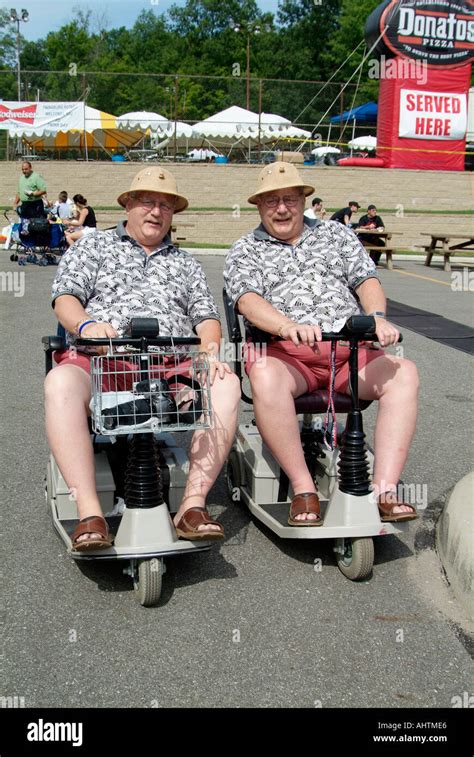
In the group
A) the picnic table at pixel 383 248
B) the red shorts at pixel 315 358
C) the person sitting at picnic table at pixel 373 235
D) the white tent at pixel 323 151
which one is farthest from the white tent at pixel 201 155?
the red shorts at pixel 315 358

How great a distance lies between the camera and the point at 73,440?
3424 millimetres

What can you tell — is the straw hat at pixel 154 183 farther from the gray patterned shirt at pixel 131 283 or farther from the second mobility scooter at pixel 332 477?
the second mobility scooter at pixel 332 477

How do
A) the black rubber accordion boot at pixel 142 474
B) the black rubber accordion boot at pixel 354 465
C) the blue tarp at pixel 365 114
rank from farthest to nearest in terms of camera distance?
the blue tarp at pixel 365 114 < the black rubber accordion boot at pixel 354 465 < the black rubber accordion boot at pixel 142 474

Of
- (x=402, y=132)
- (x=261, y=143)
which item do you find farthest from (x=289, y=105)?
(x=402, y=132)

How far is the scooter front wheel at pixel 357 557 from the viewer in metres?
3.50

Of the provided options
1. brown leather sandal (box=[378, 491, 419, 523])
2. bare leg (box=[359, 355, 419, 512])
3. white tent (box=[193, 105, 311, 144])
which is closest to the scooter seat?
bare leg (box=[359, 355, 419, 512])

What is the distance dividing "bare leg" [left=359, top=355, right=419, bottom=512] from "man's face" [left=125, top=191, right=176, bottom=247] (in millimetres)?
1246

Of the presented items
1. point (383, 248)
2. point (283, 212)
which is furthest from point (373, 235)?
point (283, 212)

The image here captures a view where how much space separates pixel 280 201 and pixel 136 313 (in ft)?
3.11

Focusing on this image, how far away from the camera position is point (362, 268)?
4.38 metres

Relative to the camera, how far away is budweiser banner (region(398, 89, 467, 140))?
27.2 meters

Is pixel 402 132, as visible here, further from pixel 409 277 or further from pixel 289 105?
pixel 409 277

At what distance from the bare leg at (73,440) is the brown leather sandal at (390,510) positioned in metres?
1.22

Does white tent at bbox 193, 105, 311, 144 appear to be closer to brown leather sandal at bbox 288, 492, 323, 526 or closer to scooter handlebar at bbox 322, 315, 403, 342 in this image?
scooter handlebar at bbox 322, 315, 403, 342
